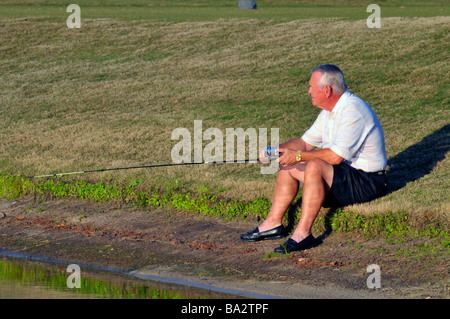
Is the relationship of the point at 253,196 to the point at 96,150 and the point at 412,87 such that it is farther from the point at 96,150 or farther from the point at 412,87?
the point at 412,87

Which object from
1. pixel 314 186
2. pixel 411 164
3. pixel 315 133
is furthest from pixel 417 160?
pixel 314 186

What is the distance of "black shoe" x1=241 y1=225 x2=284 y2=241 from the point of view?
23.7 ft

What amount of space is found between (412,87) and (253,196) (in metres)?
7.09

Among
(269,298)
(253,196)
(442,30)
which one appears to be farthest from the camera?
(442,30)

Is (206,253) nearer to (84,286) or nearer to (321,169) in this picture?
(84,286)

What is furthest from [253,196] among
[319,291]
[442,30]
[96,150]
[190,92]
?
[442,30]

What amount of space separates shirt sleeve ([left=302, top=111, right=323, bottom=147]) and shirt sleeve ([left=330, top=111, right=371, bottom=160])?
18.1 inches

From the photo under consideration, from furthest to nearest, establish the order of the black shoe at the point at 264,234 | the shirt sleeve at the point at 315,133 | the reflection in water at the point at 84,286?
the shirt sleeve at the point at 315,133
the black shoe at the point at 264,234
the reflection in water at the point at 84,286

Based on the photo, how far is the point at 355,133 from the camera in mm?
6840

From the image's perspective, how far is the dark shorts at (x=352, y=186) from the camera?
6836mm

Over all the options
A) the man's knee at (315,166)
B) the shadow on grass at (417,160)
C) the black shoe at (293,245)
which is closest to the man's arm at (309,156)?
the man's knee at (315,166)

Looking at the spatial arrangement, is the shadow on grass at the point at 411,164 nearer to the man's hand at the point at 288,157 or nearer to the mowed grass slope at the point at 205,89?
the mowed grass slope at the point at 205,89

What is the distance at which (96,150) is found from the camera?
39.6 feet

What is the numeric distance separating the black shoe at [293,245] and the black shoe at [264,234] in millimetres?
295
